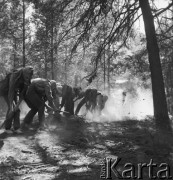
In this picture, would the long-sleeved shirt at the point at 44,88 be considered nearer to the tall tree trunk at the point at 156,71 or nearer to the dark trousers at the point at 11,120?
the dark trousers at the point at 11,120

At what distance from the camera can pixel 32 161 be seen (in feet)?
16.6

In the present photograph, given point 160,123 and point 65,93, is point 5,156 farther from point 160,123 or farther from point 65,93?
point 65,93

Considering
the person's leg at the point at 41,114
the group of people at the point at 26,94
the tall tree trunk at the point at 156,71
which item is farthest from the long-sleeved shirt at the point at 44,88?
the tall tree trunk at the point at 156,71

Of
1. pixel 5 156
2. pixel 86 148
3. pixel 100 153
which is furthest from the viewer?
pixel 86 148

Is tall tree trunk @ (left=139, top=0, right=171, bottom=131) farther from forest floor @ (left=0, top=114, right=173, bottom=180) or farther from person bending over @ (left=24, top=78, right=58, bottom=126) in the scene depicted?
person bending over @ (left=24, top=78, right=58, bottom=126)

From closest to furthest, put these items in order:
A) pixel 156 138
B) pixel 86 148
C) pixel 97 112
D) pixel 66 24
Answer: pixel 86 148
pixel 156 138
pixel 66 24
pixel 97 112

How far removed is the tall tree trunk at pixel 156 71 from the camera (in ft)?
31.2

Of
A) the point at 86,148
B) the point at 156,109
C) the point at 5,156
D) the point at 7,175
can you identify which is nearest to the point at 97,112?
the point at 156,109

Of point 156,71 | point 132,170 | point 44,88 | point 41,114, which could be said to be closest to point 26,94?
point 44,88

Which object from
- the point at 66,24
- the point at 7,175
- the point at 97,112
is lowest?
the point at 7,175

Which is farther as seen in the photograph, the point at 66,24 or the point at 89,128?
the point at 66,24

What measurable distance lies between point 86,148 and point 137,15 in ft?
18.1

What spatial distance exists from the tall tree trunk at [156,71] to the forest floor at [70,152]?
1.34m

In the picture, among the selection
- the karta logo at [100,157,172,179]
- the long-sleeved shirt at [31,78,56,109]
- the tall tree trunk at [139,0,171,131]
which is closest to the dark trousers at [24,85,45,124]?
the long-sleeved shirt at [31,78,56,109]
